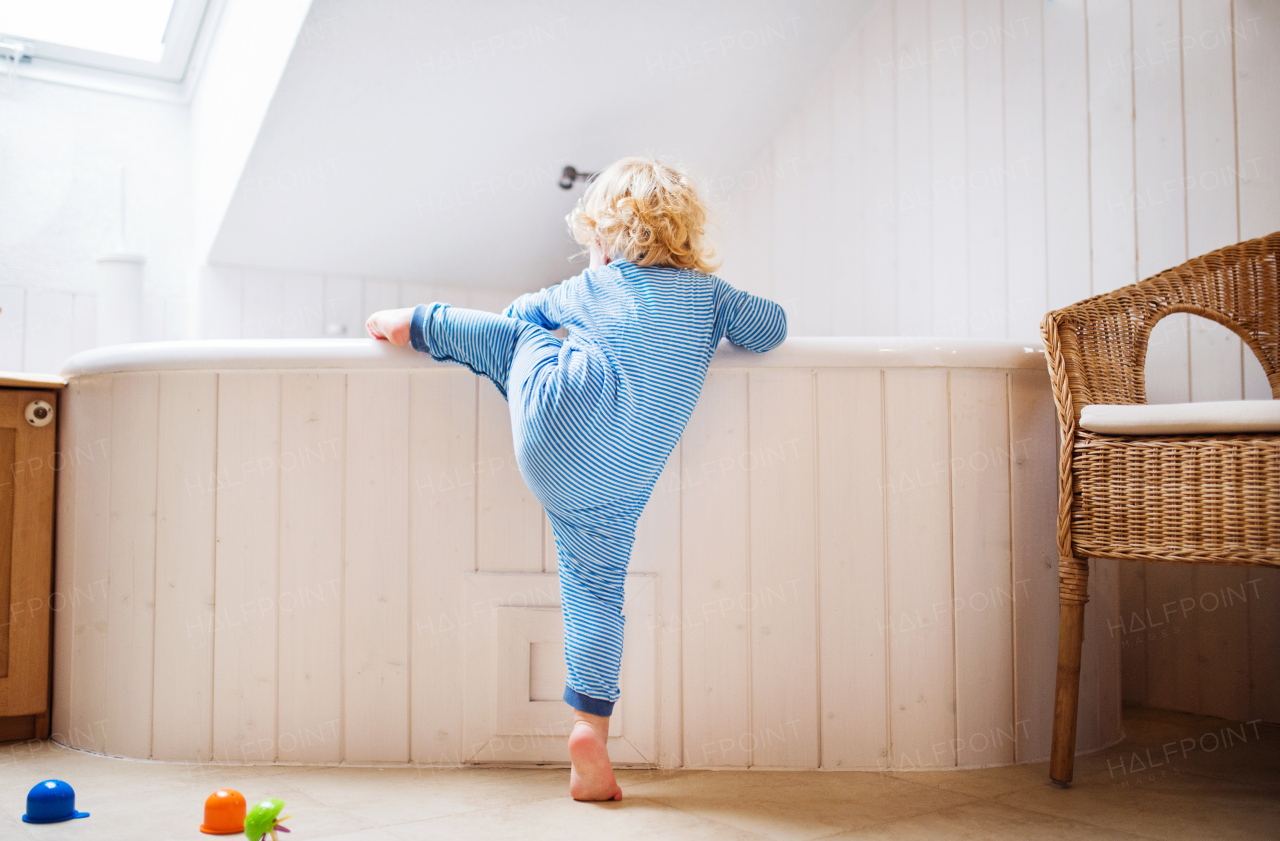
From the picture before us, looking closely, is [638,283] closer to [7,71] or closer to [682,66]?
[682,66]

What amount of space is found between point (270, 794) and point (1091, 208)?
1.89m

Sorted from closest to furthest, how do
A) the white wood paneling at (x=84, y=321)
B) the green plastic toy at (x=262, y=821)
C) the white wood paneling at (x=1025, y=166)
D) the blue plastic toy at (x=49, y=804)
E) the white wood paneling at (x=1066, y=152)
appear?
the green plastic toy at (x=262, y=821)
the blue plastic toy at (x=49, y=804)
the white wood paneling at (x=1066, y=152)
the white wood paneling at (x=1025, y=166)
the white wood paneling at (x=84, y=321)

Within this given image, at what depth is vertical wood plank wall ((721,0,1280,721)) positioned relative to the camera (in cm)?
169

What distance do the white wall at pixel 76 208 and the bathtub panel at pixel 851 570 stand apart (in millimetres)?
2091

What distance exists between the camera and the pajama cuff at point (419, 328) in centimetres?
130

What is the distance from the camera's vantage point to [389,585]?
1365 millimetres

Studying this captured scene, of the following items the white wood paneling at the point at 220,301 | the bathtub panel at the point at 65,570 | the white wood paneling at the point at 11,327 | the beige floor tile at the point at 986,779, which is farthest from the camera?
the white wood paneling at the point at 220,301

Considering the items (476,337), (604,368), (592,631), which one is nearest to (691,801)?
(592,631)

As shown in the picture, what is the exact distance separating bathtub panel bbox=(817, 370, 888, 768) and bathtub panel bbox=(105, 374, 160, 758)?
1.02 meters

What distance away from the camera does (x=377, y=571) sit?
4.49 feet

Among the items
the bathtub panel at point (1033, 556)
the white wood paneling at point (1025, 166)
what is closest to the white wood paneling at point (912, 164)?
the white wood paneling at point (1025, 166)

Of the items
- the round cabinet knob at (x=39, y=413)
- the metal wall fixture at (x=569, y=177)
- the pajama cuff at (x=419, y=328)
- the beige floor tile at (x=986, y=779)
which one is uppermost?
the metal wall fixture at (x=569, y=177)

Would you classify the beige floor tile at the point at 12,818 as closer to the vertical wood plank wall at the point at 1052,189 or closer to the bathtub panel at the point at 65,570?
the bathtub panel at the point at 65,570

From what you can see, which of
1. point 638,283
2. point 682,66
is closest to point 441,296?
point 682,66
